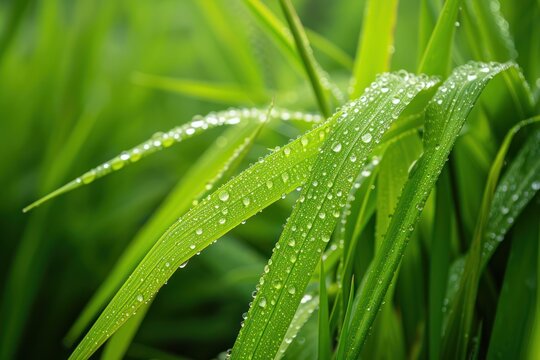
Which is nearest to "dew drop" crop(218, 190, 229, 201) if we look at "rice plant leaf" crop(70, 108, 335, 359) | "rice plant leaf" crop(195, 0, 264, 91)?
"rice plant leaf" crop(70, 108, 335, 359)

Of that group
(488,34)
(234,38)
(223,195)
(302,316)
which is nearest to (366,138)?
(223,195)

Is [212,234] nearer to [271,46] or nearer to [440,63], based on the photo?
[440,63]

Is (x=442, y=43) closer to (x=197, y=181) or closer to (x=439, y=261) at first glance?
(x=439, y=261)

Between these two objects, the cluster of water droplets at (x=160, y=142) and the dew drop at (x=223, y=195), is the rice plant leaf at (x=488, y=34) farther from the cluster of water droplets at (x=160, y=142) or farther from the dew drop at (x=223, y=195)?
the dew drop at (x=223, y=195)

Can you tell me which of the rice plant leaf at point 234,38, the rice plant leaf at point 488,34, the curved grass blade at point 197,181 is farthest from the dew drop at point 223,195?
the rice plant leaf at point 234,38

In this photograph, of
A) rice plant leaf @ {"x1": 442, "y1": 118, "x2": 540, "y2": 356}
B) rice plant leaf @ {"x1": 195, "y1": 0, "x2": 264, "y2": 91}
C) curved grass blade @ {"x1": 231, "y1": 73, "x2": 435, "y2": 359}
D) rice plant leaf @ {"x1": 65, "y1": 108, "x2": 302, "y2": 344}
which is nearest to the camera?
curved grass blade @ {"x1": 231, "y1": 73, "x2": 435, "y2": 359}

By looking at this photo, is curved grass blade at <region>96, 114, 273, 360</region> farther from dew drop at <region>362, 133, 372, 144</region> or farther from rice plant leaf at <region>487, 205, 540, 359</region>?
rice plant leaf at <region>487, 205, 540, 359</region>
